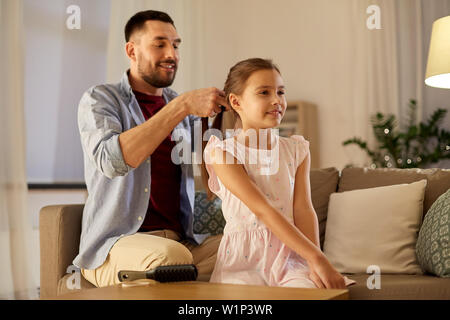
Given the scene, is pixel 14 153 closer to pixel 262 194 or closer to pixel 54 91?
pixel 54 91

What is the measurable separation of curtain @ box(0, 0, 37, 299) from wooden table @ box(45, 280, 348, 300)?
7.10 feet

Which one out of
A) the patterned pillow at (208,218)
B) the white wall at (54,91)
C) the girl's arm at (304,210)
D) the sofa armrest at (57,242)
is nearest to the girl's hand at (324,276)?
the girl's arm at (304,210)

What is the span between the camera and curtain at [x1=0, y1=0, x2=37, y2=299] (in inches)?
123

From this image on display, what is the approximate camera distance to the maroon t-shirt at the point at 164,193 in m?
1.86

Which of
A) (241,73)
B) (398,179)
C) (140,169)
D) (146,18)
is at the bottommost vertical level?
(398,179)

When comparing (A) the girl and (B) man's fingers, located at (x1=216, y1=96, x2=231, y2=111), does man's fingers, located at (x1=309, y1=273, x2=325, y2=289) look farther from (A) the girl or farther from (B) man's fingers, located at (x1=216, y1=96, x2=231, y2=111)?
(B) man's fingers, located at (x1=216, y1=96, x2=231, y2=111)

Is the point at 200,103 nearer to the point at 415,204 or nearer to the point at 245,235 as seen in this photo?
the point at 245,235

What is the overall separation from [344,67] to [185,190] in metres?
3.11

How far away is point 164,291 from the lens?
111cm

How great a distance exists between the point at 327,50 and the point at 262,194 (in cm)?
356

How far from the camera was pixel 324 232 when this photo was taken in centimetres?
212

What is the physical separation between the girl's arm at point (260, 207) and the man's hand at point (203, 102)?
0.14 meters

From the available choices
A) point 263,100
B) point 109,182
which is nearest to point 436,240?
point 263,100
